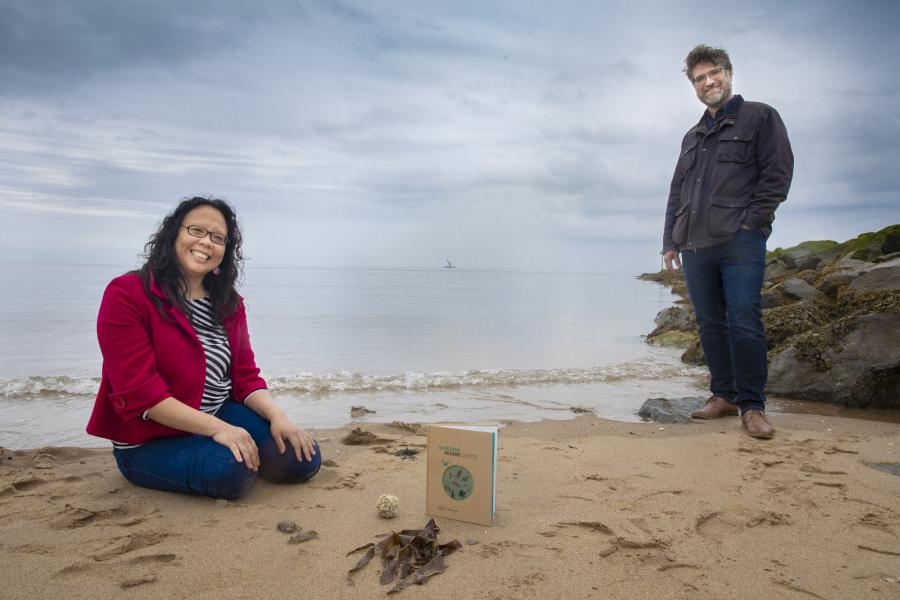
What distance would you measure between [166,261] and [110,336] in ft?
1.64

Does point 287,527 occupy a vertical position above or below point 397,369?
below

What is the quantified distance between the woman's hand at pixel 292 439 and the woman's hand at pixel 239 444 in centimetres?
26

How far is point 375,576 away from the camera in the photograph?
2320 millimetres

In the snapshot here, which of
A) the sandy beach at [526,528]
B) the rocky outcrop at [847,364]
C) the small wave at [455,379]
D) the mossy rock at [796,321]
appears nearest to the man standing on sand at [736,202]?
the sandy beach at [526,528]

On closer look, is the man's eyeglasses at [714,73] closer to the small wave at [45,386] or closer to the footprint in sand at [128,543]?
the footprint in sand at [128,543]

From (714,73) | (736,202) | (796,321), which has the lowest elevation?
(796,321)

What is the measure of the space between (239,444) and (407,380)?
15.4 feet

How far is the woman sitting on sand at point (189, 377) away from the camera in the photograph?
9.78 ft

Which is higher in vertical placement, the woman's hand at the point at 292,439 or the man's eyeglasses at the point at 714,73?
the man's eyeglasses at the point at 714,73

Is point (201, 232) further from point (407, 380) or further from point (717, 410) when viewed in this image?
point (407, 380)

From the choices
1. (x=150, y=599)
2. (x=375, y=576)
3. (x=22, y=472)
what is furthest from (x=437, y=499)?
(x=22, y=472)

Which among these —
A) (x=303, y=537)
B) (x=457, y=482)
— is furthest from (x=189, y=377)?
(x=457, y=482)

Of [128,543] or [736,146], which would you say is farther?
[736,146]

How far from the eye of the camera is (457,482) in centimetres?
283
